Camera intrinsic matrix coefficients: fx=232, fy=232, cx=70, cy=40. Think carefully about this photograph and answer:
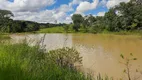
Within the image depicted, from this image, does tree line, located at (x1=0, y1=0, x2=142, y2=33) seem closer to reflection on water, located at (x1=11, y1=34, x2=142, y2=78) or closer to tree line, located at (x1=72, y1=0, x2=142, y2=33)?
tree line, located at (x1=72, y1=0, x2=142, y2=33)

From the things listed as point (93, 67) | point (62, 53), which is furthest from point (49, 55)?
point (93, 67)

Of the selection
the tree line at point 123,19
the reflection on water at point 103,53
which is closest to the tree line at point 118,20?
the tree line at point 123,19

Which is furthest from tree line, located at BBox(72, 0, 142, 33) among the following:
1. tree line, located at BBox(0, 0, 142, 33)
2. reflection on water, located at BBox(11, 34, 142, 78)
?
reflection on water, located at BBox(11, 34, 142, 78)

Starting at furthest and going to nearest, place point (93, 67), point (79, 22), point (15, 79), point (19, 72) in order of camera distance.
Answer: point (79, 22) < point (93, 67) < point (19, 72) < point (15, 79)

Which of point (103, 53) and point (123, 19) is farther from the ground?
point (123, 19)

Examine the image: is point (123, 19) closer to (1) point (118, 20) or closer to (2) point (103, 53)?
(1) point (118, 20)

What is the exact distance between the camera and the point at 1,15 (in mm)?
48094

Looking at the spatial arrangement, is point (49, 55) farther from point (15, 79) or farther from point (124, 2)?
point (124, 2)

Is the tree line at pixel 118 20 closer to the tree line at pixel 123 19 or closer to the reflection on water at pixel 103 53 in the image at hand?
the tree line at pixel 123 19

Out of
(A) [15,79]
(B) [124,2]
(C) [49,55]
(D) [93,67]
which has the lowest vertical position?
(D) [93,67]

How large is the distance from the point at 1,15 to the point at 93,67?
42.6 meters

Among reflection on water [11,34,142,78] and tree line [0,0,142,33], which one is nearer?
reflection on water [11,34,142,78]

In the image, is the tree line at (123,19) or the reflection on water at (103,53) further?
the tree line at (123,19)

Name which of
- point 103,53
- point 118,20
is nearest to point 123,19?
point 118,20
